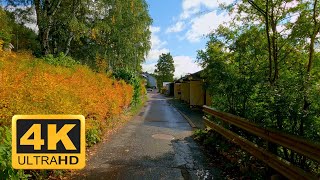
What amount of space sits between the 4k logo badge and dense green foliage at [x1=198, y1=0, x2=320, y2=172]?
4.03 m

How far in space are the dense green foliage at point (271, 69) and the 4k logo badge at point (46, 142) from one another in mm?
4029

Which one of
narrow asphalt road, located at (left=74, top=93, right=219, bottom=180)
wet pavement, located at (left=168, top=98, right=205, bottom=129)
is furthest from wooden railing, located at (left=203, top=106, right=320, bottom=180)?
wet pavement, located at (left=168, top=98, right=205, bottom=129)

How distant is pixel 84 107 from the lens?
298 inches

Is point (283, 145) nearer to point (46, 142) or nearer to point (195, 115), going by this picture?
point (46, 142)

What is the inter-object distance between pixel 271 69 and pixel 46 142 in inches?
239

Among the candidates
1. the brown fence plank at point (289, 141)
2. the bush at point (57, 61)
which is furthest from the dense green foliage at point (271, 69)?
the bush at point (57, 61)

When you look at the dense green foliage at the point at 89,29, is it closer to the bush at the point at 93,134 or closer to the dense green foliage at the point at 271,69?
the bush at the point at 93,134

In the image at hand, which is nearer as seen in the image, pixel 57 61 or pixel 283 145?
pixel 283 145

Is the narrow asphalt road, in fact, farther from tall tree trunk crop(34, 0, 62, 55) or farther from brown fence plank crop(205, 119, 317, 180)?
tall tree trunk crop(34, 0, 62, 55)

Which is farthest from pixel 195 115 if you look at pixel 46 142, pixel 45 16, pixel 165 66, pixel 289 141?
pixel 165 66

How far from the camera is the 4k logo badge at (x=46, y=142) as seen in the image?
4.62 ft

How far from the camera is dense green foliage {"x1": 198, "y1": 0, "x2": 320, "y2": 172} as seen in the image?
477 centimetres

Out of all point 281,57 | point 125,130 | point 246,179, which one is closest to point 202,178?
point 246,179

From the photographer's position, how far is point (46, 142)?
1.42 meters
